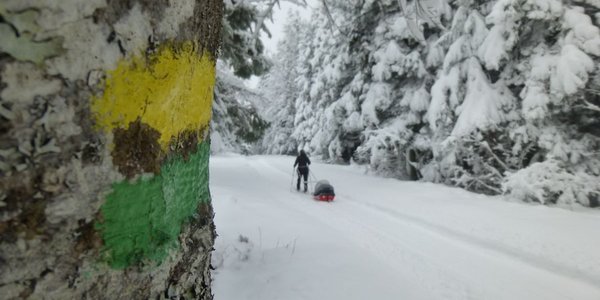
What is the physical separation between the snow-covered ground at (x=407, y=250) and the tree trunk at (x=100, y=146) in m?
3.35

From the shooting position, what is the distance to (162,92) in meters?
0.76

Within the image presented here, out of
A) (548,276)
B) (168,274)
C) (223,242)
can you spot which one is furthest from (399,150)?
(168,274)

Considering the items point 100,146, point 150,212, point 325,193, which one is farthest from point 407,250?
point 100,146

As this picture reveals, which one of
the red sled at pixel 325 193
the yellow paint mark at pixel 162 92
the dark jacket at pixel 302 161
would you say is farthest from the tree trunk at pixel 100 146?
the dark jacket at pixel 302 161

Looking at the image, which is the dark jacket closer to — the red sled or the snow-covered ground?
the red sled

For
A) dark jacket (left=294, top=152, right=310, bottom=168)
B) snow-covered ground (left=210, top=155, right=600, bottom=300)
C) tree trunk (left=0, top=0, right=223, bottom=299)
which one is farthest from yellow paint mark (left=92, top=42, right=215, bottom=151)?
dark jacket (left=294, top=152, right=310, bottom=168)

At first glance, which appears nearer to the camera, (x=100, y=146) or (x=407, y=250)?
(x=100, y=146)

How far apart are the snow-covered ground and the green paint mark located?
328cm

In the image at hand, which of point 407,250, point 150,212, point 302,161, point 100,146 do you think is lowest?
point 407,250

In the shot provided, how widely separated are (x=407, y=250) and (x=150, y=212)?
670cm

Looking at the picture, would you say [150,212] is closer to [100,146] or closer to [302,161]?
[100,146]

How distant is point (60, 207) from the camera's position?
1.94 feet

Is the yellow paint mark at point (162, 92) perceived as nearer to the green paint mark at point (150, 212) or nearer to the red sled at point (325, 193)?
the green paint mark at point (150, 212)

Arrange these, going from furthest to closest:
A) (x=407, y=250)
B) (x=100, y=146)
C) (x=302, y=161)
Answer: (x=302, y=161), (x=407, y=250), (x=100, y=146)
